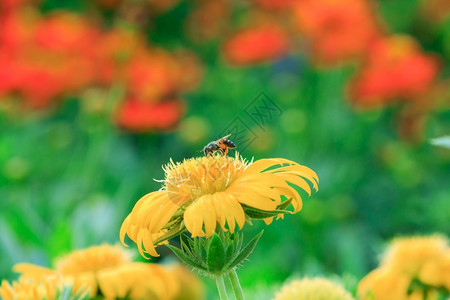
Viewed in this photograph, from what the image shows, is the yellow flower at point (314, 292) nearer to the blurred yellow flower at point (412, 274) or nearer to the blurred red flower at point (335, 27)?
the blurred yellow flower at point (412, 274)

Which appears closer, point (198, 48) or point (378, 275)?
point (378, 275)

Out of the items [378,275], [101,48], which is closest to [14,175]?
[101,48]

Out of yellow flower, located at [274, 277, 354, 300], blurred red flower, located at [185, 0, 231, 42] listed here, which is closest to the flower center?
yellow flower, located at [274, 277, 354, 300]

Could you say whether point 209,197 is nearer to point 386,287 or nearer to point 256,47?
point 386,287

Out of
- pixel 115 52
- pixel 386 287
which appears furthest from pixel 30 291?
pixel 115 52

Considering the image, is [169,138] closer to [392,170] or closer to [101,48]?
[101,48]

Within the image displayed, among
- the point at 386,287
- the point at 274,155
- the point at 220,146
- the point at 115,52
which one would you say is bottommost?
the point at 386,287
